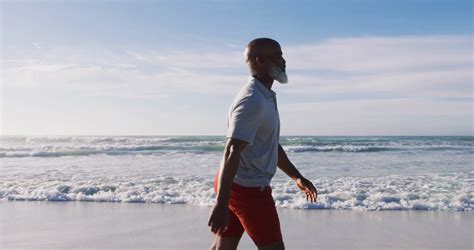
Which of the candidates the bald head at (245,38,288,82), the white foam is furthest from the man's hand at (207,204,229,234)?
the white foam

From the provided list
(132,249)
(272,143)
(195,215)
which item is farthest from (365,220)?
(272,143)

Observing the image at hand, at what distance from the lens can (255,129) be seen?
8.02 feet

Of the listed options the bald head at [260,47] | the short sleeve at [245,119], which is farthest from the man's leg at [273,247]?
the bald head at [260,47]

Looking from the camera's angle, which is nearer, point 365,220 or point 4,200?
point 365,220

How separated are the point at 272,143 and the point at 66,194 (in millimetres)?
6773

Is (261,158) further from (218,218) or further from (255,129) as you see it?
(218,218)

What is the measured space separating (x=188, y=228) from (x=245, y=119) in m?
3.90

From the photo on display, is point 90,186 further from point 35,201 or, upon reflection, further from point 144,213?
point 144,213

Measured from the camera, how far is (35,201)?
8258 mm

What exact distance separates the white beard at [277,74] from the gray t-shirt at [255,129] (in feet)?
0.28

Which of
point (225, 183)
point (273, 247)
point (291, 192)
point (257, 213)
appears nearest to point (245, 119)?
point (225, 183)

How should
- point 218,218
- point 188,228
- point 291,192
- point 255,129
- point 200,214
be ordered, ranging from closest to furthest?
point 218,218 → point 255,129 → point 188,228 → point 200,214 → point 291,192

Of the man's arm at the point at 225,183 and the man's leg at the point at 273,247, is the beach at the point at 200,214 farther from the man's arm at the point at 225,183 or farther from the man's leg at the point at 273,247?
the man's arm at the point at 225,183

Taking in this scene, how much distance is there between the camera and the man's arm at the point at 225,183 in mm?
2346
